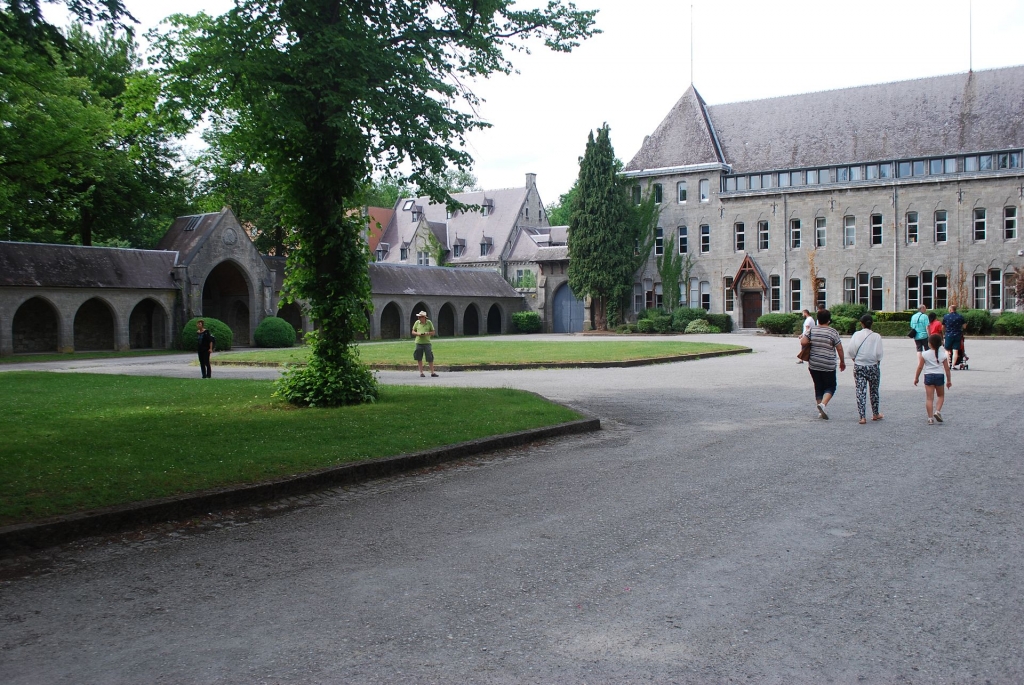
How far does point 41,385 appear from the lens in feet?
64.3

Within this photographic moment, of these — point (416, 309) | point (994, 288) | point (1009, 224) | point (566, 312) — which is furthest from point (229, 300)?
point (1009, 224)

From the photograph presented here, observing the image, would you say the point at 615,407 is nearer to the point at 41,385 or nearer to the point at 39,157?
the point at 41,385

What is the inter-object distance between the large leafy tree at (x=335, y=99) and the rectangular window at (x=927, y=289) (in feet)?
149

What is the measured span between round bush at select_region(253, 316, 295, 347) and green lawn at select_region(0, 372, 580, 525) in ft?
85.1

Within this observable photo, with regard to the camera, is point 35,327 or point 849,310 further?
point 849,310

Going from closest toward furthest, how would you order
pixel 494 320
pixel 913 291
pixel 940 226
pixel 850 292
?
pixel 940 226
pixel 913 291
pixel 850 292
pixel 494 320

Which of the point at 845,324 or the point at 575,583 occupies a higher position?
the point at 845,324

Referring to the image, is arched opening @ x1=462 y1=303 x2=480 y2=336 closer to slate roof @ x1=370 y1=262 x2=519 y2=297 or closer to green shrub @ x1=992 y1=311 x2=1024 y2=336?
slate roof @ x1=370 y1=262 x2=519 y2=297

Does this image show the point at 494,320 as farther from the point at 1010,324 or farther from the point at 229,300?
the point at 1010,324

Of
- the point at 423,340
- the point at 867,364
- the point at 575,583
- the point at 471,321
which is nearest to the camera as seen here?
the point at 575,583

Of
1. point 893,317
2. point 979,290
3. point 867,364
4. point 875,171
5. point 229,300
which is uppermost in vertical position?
point 875,171

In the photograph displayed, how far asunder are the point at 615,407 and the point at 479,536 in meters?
8.70

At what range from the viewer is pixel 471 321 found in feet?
217

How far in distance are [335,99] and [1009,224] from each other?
167 ft
